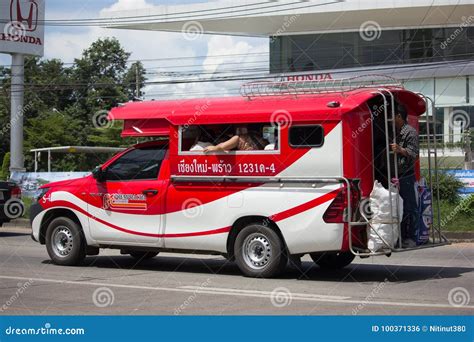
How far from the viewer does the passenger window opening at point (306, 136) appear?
10.5m

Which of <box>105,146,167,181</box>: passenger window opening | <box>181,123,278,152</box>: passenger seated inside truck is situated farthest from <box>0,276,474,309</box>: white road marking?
<box>181,123,278,152</box>: passenger seated inside truck

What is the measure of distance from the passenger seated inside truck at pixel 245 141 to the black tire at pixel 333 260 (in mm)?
2059

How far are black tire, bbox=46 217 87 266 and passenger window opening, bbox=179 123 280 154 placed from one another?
2.44m

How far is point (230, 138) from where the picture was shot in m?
11.4

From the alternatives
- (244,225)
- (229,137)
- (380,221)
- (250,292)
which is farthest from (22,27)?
(250,292)

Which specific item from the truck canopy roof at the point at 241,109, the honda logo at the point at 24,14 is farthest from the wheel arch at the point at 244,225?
the honda logo at the point at 24,14

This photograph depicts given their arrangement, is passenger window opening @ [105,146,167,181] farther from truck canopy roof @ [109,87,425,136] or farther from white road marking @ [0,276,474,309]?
white road marking @ [0,276,474,309]

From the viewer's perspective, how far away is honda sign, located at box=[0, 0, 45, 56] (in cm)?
4084

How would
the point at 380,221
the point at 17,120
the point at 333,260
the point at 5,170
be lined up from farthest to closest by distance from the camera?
1. the point at 5,170
2. the point at 17,120
3. the point at 333,260
4. the point at 380,221

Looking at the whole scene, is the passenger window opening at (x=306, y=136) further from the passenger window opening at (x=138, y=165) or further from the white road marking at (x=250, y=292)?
the passenger window opening at (x=138, y=165)

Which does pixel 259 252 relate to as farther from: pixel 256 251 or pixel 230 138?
pixel 230 138

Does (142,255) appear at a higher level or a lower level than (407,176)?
lower

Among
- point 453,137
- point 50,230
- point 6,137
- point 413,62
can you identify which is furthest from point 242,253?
point 6,137

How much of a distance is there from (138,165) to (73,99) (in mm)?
54926
